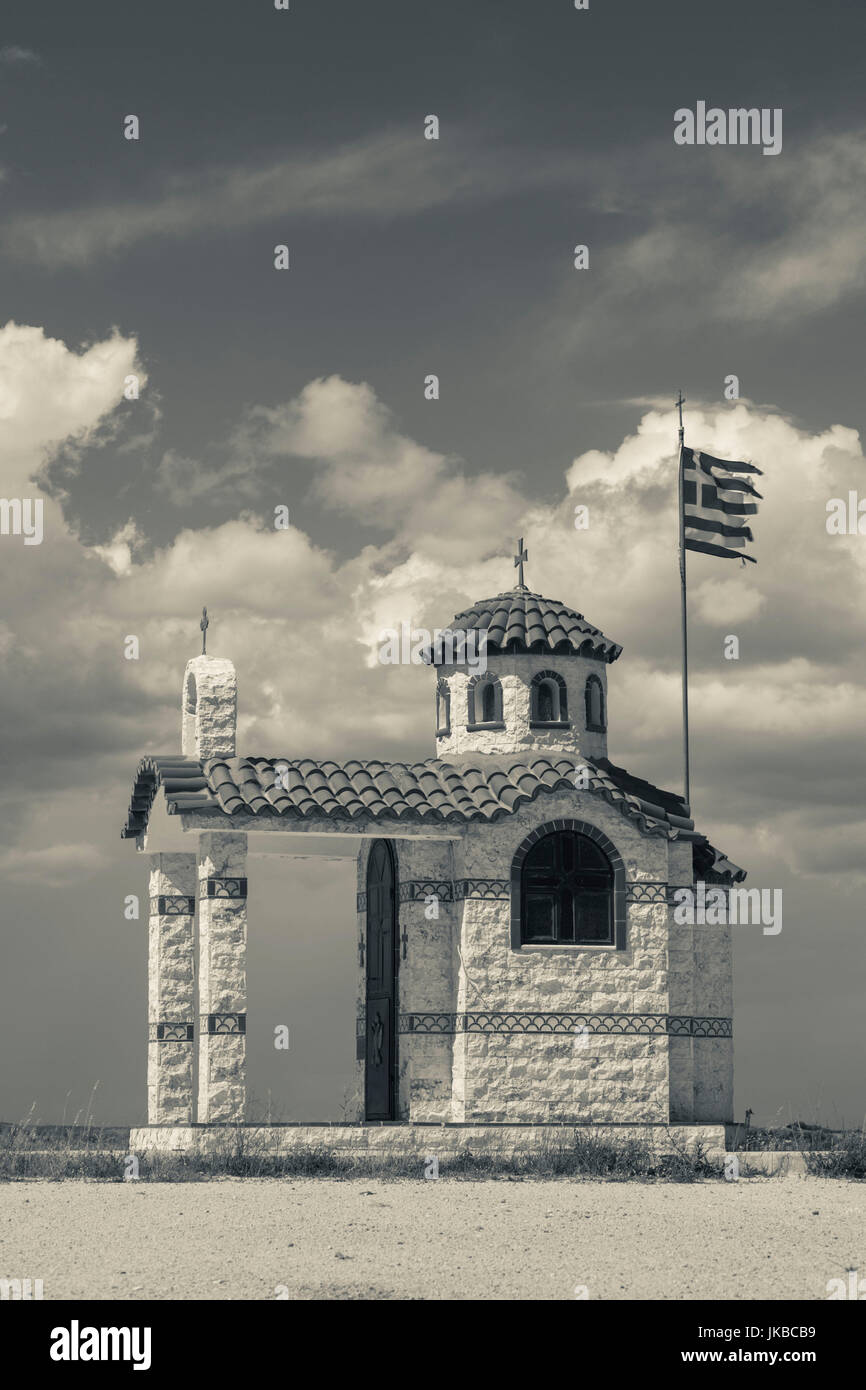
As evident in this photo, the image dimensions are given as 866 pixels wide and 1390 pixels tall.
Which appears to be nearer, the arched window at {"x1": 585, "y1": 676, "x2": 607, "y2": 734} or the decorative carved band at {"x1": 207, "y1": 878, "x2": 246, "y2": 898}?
the decorative carved band at {"x1": 207, "y1": 878, "x2": 246, "y2": 898}

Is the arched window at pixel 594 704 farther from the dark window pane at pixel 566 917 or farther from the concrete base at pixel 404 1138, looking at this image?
the concrete base at pixel 404 1138

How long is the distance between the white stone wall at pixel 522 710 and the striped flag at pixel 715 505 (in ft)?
10.6

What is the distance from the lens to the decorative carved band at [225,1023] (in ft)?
64.1

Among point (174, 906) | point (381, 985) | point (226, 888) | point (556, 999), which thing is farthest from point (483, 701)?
point (174, 906)

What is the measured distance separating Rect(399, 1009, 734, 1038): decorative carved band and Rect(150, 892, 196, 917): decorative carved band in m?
3.20

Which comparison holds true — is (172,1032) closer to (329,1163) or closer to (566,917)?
(329,1163)

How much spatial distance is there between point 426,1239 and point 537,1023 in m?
7.34

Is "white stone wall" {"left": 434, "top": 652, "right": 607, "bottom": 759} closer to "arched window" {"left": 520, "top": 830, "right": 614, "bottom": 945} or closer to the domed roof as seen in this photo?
the domed roof

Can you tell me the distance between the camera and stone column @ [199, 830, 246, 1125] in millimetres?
19406

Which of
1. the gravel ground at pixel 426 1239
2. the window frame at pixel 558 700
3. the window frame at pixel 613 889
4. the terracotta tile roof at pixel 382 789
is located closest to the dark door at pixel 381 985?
the terracotta tile roof at pixel 382 789

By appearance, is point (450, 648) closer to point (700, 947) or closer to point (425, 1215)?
point (700, 947)

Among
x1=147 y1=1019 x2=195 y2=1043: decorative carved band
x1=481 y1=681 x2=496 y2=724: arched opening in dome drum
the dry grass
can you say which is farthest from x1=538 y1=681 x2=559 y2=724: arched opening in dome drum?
x1=147 y1=1019 x2=195 y2=1043: decorative carved band

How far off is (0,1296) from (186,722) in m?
12.0

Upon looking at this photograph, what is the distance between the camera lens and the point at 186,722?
22.2 meters
